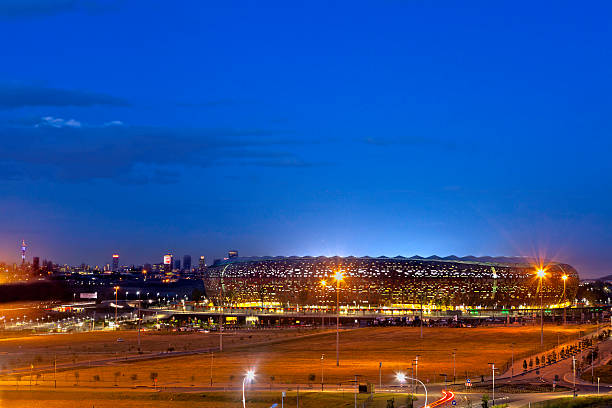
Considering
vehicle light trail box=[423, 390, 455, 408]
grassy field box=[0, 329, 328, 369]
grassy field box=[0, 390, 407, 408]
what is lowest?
grassy field box=[0, 329, 328, 369]

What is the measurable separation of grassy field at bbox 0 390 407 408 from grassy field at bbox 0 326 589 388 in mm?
5116

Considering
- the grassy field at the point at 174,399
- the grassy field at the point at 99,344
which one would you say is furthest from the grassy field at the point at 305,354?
the grassy field at the point at 174,399

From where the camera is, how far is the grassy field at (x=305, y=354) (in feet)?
215

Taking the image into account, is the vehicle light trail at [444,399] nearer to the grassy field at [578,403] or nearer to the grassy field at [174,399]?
the grassy field at [174,399]

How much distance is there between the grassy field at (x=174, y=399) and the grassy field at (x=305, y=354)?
16.8 ft

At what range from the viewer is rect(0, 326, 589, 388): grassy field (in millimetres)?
65562

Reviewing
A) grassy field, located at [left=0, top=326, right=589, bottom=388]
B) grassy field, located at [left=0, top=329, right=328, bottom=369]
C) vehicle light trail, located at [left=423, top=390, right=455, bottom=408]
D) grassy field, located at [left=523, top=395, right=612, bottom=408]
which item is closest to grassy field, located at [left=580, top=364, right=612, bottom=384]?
grassy field, located at [left=0, top=326, right=589, bottom=388]

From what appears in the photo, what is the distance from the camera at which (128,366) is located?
2972 inches

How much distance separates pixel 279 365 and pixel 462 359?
67.7 ft

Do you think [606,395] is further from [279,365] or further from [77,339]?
[77,339]

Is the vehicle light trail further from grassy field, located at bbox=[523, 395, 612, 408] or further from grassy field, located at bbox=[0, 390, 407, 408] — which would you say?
grassy field, located at bbox=[523, 395, 612, 408]

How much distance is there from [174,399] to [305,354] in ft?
119

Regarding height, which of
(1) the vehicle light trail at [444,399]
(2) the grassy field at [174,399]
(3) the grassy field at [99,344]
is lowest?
(3) the grassy field at [99,344]

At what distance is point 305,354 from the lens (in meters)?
88.1
